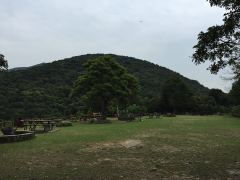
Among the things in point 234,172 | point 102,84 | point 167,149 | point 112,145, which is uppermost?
point 102,84

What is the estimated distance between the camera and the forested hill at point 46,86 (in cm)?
4603

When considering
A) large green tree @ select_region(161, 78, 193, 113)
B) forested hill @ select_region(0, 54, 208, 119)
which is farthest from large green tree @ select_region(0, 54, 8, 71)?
large green tree @ select_region(161, 78, 193, 113)

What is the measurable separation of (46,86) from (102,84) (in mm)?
21565

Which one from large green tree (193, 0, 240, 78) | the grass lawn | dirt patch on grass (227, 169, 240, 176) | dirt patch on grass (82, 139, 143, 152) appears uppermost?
large green tree (193, 0, 240, 78)

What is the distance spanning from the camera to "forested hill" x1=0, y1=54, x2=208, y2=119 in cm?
4603

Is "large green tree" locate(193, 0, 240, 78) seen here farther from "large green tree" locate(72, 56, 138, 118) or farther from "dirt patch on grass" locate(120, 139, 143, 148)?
"large green tree" locate(72, 56, 138, 118)

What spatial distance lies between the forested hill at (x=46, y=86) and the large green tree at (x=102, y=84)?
7572 mm

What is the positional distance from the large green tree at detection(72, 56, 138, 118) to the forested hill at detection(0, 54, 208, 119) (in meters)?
7.57

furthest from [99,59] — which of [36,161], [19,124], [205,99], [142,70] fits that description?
[142,70]

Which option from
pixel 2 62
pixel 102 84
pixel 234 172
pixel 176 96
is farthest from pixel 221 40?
pixel 176 96

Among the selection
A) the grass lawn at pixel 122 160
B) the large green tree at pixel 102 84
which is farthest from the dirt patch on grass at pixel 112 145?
the large green tree at pixel 102 84

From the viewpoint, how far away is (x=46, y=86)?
5962 centimetres

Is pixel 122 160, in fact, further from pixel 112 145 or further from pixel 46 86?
pixel 46 86

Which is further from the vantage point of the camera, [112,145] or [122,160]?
[112,145]
